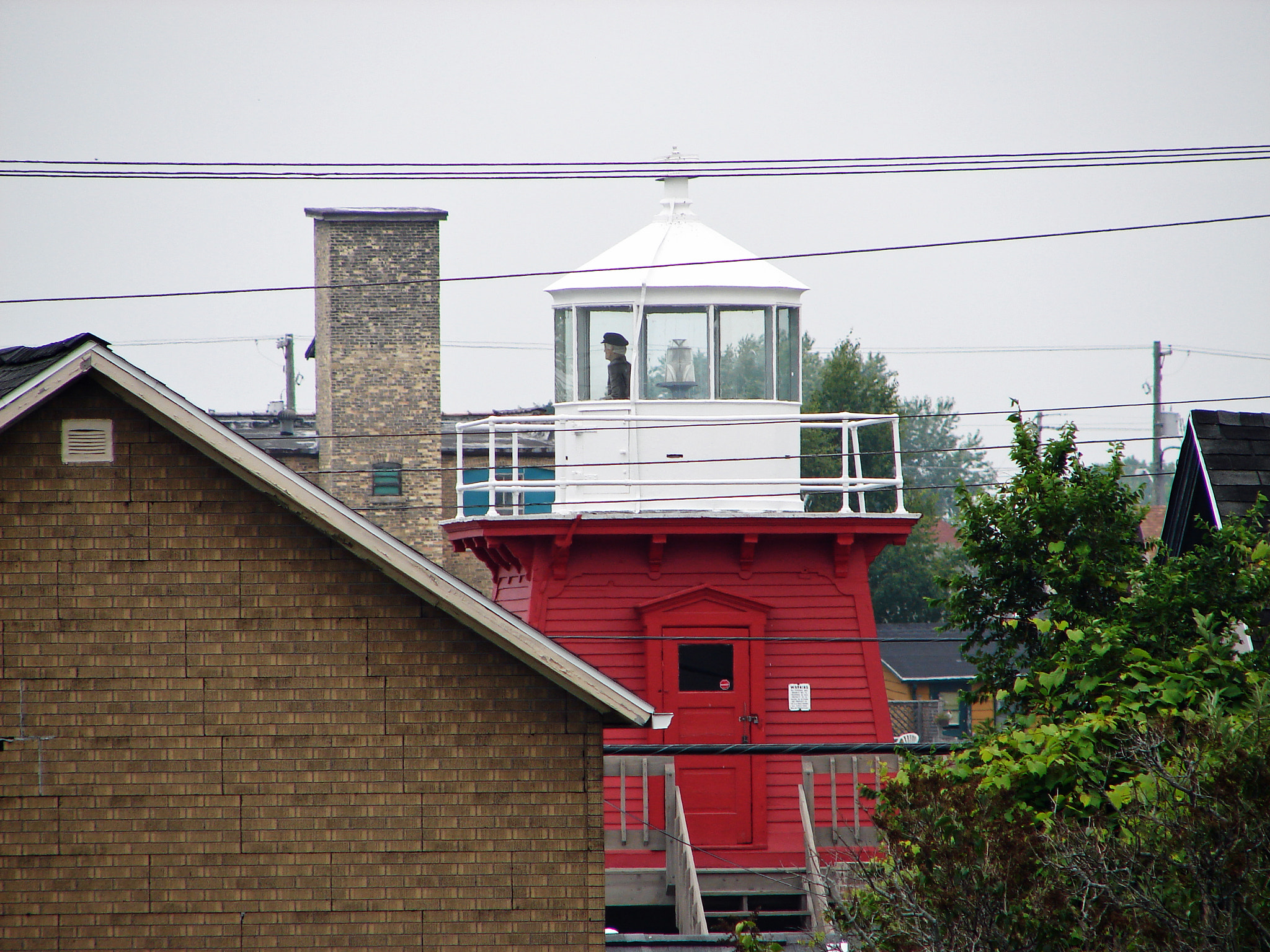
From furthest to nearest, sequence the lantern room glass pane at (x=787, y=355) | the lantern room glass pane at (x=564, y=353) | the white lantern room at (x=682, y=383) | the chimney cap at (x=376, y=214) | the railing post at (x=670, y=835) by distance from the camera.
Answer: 1. the chimney cap at (x=376, y=214)
2. the lantern room glass pane at (x=564, y=353)
3. the lantern room glass pane at (x=787, y=355)
4. the white lantern room at (x=682, y=383)
5. the railing post at (x=670, y=835)

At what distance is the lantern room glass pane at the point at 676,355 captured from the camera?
1733cm

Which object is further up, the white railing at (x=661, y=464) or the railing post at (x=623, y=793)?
the white railing at (x=661, y=464)

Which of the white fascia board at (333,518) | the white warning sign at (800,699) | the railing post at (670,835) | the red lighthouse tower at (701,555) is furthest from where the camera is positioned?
the white warning sign at (800,699)

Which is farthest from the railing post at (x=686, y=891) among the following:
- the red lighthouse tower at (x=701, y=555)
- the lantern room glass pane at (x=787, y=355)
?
the lantern room glass pane at (x=787, y=355)

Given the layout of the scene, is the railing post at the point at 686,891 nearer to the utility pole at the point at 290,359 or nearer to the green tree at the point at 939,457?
the utility pole at the point at 290,359

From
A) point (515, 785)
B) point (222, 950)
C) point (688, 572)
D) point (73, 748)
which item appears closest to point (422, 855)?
point (515, 785)

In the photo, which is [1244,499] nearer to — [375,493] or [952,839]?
[952,839]

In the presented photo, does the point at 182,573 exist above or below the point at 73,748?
above

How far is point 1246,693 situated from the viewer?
8.30 metres

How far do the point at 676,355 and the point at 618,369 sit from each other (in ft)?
2.41

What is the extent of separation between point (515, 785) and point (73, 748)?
2915 millimetres

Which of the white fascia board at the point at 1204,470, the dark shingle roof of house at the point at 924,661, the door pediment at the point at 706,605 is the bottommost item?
the dark shingle roof of house at the point at 924,661

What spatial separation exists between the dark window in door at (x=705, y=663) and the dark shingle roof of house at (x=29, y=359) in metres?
8.39

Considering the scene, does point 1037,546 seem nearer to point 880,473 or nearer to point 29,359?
point 29,359
